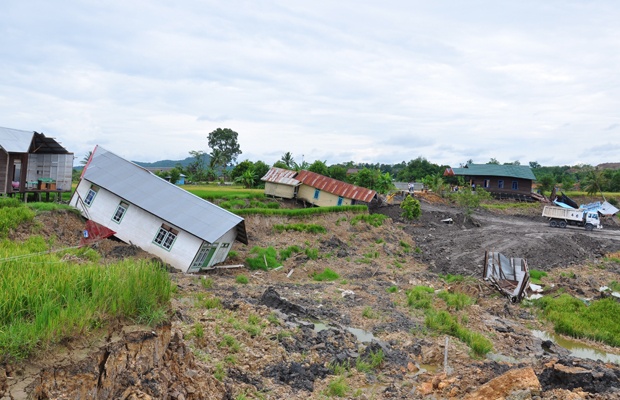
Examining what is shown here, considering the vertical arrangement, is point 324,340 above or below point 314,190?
below

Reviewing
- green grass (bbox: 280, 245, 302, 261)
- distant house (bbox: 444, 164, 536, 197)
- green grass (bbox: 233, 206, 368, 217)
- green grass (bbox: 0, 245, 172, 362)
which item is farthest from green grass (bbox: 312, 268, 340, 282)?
distant house (bbox: 444, 164, 536, 197)

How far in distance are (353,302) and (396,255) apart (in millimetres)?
12555

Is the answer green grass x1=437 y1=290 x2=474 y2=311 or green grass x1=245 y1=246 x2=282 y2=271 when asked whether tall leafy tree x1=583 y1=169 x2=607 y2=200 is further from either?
green grass x1=245 y1=246 x2=282 y2=271

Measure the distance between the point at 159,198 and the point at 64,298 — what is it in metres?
16.0

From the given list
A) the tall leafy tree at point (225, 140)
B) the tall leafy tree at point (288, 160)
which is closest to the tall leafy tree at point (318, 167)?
the tall leafy tree at point (288, 160)

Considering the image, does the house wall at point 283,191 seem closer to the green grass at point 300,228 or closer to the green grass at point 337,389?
the green grass at point 300,228

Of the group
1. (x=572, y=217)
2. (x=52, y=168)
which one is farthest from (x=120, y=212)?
(x=572, y=217)

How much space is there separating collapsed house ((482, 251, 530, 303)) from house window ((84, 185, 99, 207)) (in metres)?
19.5

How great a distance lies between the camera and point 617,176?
73.2m

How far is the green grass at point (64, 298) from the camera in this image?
5.48 meters

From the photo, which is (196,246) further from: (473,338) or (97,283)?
(97,283)

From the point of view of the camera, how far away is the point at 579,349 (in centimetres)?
1581

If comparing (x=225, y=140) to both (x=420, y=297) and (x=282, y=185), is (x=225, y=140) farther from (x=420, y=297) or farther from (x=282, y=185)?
(x=420, y=297)

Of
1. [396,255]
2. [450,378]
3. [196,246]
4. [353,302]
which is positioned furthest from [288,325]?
[396,255]
